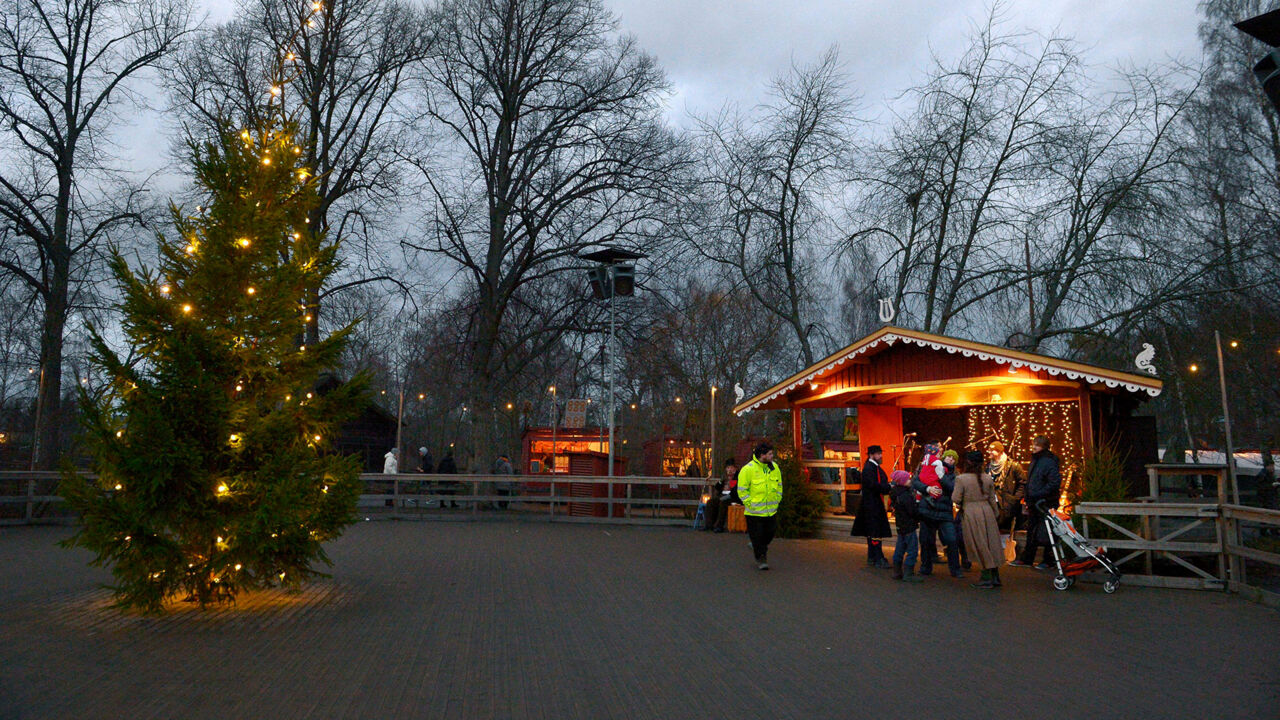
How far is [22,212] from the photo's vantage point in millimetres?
23828

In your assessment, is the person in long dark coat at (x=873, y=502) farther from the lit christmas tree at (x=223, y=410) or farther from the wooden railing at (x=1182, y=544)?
the lit christmas tree at (x=223, y=410)

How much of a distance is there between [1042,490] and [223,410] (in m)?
9.47

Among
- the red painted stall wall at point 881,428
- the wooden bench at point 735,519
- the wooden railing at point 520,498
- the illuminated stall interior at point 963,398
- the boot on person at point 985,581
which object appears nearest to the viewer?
the boot on person at point 985,581

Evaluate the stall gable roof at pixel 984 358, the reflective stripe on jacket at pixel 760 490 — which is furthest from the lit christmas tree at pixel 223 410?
the stall gable roof at pixel 984 358

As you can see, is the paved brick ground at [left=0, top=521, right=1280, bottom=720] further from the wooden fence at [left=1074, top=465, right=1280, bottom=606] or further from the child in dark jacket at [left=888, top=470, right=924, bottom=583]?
the wooden fence at [left=1074, top=465, right=1280, bottom=606]

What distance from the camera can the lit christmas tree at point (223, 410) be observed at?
27.5 ft

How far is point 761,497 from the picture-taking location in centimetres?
1234

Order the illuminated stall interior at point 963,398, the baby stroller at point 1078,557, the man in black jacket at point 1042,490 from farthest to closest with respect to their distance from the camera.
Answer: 1. the illuminated stall interior at point 963,398
2. the man in black jacket at point 1042,490
3. the baby stroller at point 1078,557

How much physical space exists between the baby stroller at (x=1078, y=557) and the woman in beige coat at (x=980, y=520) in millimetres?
629

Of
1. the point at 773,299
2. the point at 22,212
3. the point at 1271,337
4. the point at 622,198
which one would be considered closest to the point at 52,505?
the point at 22,212

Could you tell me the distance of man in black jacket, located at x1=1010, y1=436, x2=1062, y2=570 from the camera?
1134 cm

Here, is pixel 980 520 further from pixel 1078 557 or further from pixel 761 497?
pixel 761 497

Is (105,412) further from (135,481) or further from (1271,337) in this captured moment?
(1271,337)

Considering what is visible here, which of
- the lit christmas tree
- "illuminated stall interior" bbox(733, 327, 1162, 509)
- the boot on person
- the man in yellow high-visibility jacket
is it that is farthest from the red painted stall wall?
the lit christmas tree
